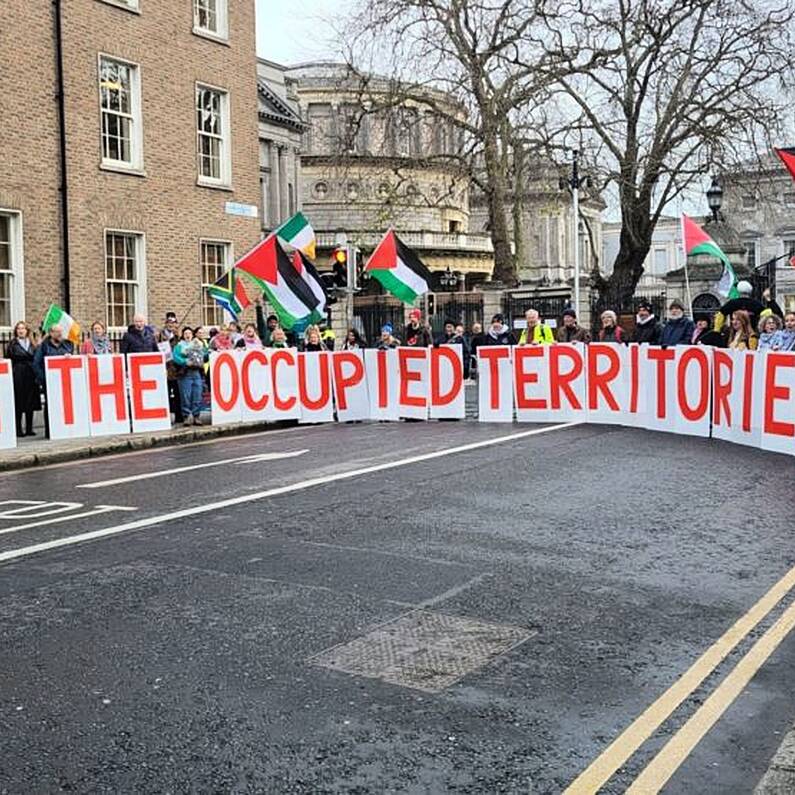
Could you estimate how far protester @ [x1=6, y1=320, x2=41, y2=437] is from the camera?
1638 centimetres

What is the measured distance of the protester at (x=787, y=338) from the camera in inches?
552

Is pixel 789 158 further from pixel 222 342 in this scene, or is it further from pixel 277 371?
pixel 222 342

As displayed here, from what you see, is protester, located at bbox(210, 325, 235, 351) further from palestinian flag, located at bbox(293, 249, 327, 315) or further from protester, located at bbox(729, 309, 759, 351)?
protester, located at bbox(729, 309, 759, 351)

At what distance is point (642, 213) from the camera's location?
36.0 metres

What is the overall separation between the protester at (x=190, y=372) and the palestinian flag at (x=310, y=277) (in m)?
2.28

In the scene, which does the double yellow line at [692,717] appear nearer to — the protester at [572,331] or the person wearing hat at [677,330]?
the person wearing hat at [677,330]

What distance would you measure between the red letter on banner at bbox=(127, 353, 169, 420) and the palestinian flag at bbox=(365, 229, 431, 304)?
4181mm

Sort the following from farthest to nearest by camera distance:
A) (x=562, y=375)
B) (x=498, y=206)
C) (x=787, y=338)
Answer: (x=498, y=206) < (x=562, y=375) < (x=787, y=338)

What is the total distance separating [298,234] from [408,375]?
131 inches

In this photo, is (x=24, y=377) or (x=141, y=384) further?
(x=141, y=384)

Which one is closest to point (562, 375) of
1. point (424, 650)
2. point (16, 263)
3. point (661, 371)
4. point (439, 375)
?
point (661, 371)

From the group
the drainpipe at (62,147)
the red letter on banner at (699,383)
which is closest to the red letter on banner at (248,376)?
the drainpipe at (62,147)

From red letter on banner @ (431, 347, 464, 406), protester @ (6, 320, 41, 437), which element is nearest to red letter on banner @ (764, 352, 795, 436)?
red letter on banner @ (431, 347, 464, 406)

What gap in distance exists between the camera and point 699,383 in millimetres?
14977
